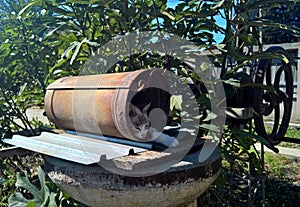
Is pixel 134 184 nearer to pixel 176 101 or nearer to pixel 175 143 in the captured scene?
pixel 175 143

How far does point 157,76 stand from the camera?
3.23 ft

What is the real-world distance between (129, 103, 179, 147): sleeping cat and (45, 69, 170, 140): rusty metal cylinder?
0.11ft

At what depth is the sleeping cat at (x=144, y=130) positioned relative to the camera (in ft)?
3.01

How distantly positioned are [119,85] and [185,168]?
303mm

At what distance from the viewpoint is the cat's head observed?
91 centimetres

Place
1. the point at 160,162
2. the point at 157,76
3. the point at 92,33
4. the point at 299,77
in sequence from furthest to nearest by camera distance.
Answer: the point at 299,77, the point at 92,33, the point at 157,76, the point at 160,162

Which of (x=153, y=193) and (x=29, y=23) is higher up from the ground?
(x=29, y=23)

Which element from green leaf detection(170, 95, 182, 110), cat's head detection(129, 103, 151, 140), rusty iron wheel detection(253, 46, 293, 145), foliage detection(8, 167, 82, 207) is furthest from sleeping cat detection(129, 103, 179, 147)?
foliage detection(8, 167, 82, 207)

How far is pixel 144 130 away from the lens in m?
0.93

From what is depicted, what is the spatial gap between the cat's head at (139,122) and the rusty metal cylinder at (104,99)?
0.08 feet

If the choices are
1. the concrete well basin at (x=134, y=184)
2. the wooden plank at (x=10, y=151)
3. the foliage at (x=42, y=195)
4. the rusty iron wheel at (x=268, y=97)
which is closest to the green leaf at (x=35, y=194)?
the foliage at (x=42, y=195)

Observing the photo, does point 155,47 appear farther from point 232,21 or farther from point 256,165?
point 256,165

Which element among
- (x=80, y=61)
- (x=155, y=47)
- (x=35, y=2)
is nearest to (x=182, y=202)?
(x=155, y=47)

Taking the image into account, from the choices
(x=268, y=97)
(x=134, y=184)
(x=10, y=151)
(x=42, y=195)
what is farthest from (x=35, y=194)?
(x=268, y=97)
